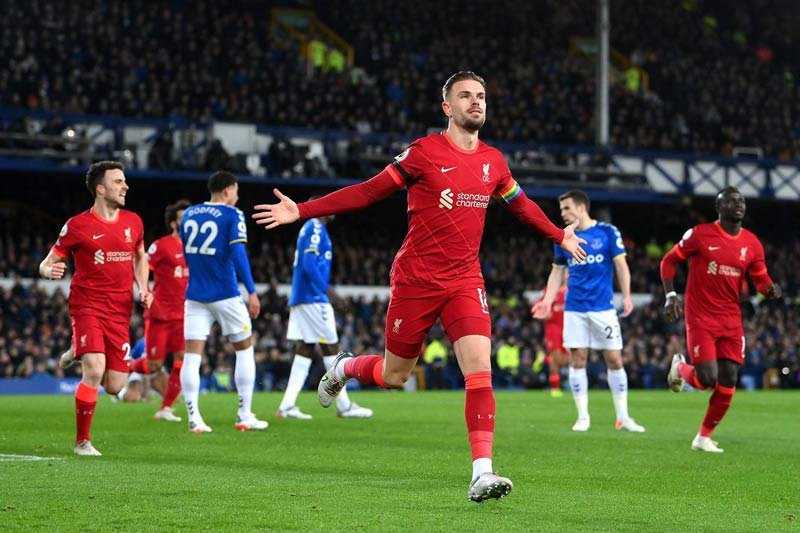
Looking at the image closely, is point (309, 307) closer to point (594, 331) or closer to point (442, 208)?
point (594, 331)

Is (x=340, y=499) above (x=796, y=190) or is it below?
below

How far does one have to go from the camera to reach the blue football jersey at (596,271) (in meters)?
15.7

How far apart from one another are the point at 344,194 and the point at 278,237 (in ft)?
103

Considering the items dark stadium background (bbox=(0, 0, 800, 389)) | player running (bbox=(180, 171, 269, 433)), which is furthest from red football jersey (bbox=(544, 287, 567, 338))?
player running (bbox=(180, 171, 269, 433))

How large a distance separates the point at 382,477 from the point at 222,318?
16.3ft

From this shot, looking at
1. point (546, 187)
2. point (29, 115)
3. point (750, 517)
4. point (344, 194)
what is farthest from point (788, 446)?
point (546, 187)

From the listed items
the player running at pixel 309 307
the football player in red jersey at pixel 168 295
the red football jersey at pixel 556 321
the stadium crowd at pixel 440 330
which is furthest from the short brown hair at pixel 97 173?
the stadium crowd at pixel 440 330

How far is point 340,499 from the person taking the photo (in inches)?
321

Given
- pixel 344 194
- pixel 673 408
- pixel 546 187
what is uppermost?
pixel 546 187

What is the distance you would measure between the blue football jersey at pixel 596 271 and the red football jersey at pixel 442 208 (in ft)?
24.0

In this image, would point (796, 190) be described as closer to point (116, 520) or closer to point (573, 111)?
point (573, 111)

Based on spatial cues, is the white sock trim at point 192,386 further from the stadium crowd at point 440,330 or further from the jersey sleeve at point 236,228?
the stadium crowd at point 440,330

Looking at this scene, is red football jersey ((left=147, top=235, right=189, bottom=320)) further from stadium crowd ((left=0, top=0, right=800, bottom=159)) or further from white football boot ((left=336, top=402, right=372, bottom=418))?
stadium crowd ((left=0, top=0, right=800, bottom=159))

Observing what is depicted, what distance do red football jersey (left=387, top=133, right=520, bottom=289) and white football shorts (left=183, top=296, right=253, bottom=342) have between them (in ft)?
19.1
